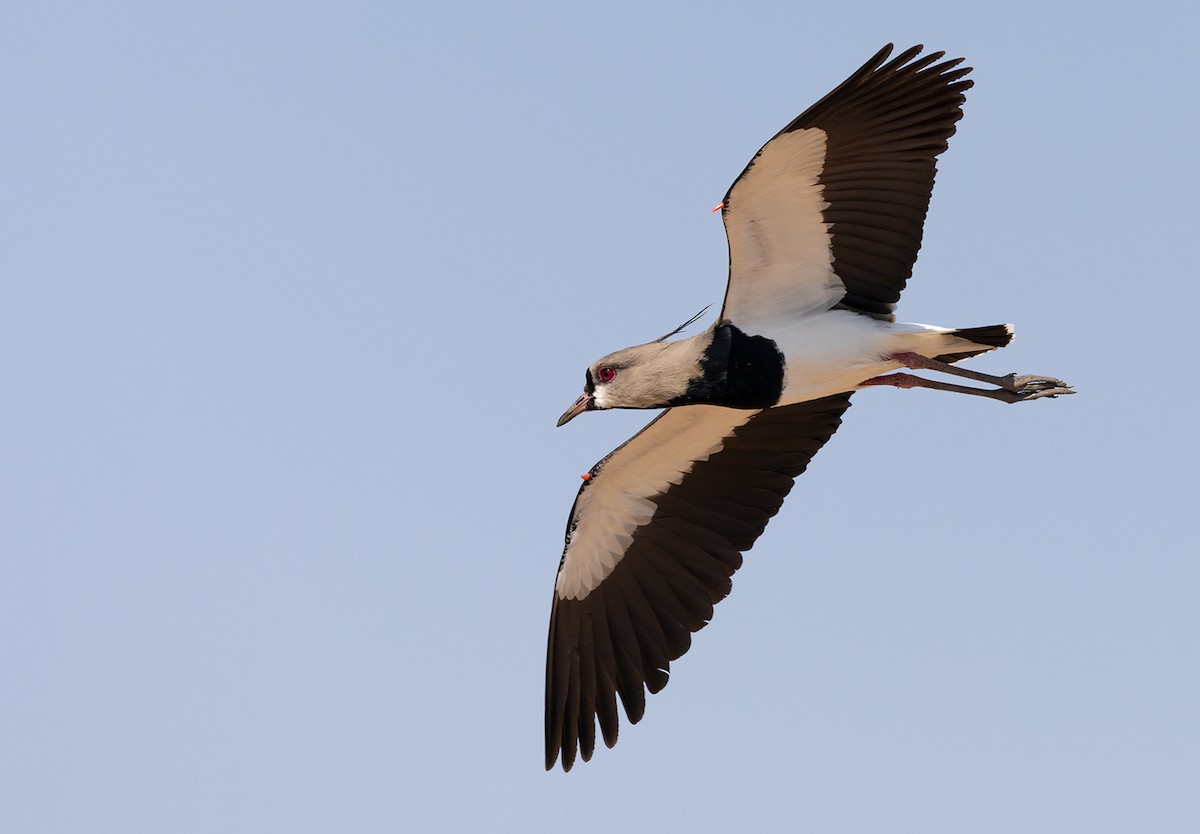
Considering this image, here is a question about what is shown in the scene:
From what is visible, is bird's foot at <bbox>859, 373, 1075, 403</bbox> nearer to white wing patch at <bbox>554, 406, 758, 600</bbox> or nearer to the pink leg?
the pink leg

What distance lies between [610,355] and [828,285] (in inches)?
73.7

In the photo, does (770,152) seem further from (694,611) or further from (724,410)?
(694,611)

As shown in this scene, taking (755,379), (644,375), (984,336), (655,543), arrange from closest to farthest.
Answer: (984,336) < (755,379) < (644,375) < (655,543)

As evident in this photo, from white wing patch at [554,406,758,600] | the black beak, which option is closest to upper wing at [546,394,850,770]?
white wing patch at [554,406,758,600]

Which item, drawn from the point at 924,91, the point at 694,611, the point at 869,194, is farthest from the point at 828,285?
the point at 694,611

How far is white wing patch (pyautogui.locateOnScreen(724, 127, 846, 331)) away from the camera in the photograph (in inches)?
483

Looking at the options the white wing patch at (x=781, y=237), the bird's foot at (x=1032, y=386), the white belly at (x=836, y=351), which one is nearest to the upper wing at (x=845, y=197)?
the white wing patch at (x=781, y=237)

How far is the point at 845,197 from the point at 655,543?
3587 mm

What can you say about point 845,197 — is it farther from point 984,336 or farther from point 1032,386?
point 1032,386

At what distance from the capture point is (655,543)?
1421cm

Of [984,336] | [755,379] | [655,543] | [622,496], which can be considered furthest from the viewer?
[622,496]

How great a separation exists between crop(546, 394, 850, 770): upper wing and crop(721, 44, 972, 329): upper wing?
1.27m

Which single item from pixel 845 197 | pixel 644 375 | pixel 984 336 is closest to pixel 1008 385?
pixel 984 336

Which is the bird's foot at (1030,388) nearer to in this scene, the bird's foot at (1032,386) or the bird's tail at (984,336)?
the bird's foot at (1032,386)
